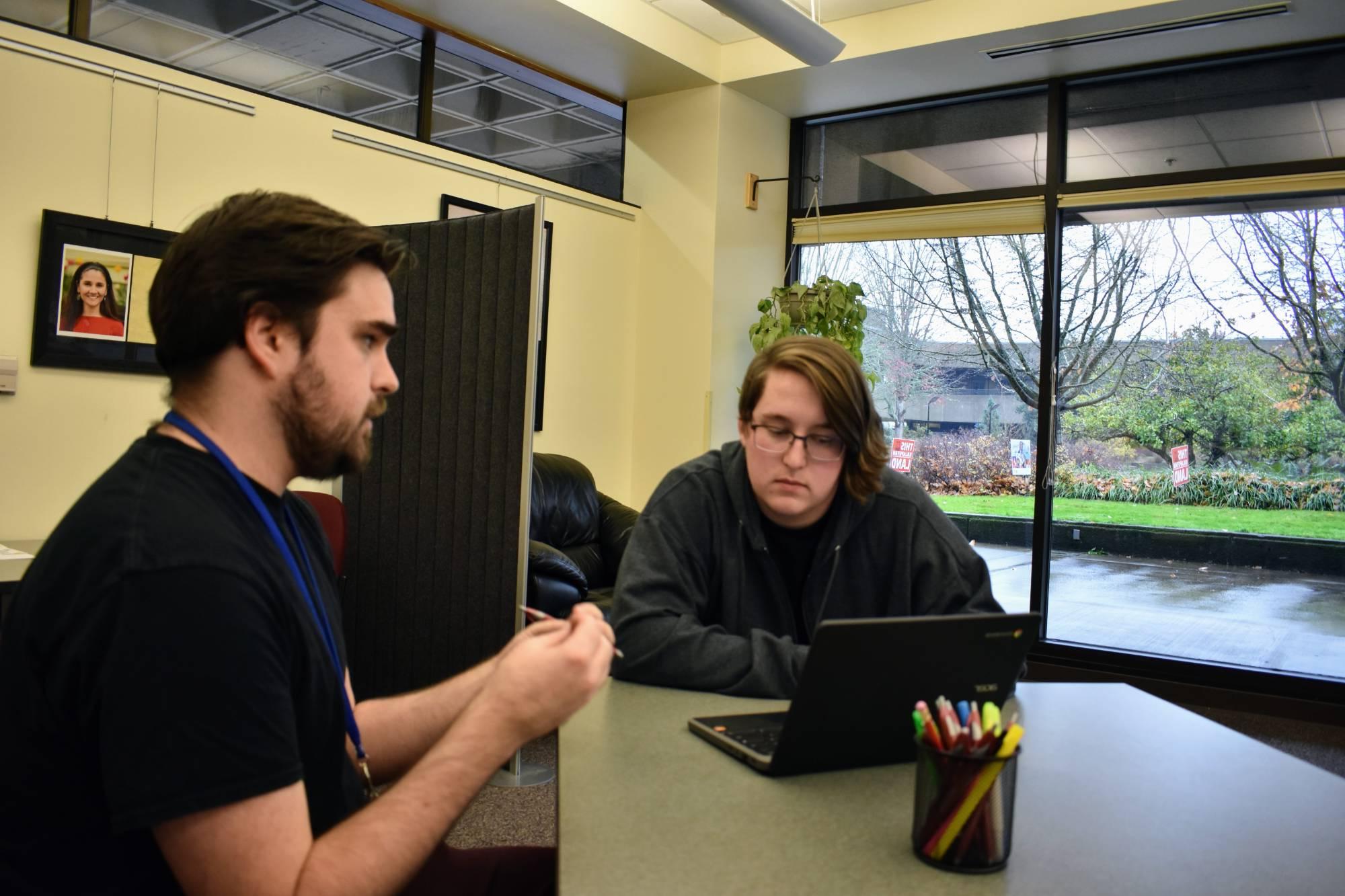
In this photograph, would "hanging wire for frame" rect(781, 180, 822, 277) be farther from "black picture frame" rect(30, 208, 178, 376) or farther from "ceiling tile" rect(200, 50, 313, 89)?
"black picture frame" rect(30, 208, 178, 376)

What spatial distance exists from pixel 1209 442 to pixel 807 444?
3640mm

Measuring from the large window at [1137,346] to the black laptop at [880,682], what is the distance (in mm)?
3897

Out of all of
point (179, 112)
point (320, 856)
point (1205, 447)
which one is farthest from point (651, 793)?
point (1205, 447)

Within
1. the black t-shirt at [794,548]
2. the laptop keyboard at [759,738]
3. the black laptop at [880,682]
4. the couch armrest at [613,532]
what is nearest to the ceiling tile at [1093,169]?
the couch armrest at [613,532]

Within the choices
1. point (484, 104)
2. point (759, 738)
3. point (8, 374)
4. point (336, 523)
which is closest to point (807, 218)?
point (484, 104)

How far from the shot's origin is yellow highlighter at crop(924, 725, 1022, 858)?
2.98ft

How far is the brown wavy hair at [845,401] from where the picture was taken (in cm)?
169

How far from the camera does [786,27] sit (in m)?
4.00

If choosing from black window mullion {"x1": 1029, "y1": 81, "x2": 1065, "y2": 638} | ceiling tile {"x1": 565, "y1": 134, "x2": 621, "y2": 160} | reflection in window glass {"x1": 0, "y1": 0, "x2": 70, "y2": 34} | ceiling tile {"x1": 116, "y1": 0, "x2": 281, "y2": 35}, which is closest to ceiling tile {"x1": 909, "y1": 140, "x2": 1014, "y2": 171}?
black window mullion {"x1": 1029, "y1": 81, "x2": 1065, "y2": 638}

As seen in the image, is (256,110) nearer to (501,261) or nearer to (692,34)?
(501,261)

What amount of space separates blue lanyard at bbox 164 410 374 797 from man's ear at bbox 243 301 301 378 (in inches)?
3.6

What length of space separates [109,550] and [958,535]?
1.36m

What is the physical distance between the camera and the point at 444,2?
433 cm

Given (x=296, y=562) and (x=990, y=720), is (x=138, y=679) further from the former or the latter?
(x=990, y=720)
